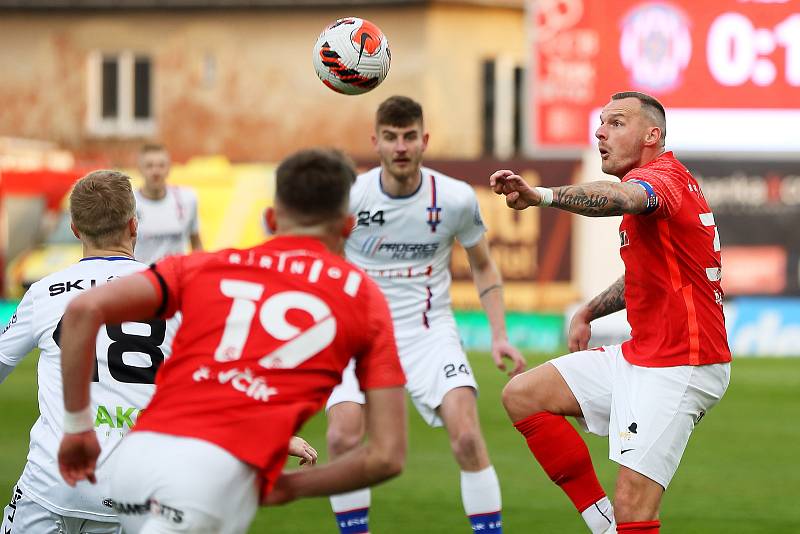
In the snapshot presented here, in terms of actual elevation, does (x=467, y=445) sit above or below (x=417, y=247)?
below

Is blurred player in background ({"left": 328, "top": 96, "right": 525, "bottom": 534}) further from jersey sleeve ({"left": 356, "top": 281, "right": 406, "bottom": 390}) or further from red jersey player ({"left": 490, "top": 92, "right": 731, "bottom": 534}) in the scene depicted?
jersey sleeve ({"left": 356, "top": 281, "right": 406, "bottom": 390})

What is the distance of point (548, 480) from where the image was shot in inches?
383

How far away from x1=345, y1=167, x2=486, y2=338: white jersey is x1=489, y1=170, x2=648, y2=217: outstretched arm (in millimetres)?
2152

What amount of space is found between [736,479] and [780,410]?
3814mm

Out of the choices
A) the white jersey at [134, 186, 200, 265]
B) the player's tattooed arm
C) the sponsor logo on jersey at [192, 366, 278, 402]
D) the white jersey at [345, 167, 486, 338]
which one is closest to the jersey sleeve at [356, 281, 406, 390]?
the sponsor logo on jersey at [192, 366, 278, 402]

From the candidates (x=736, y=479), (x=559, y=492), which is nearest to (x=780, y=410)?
(x=736, y=479)

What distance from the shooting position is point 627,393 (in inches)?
239

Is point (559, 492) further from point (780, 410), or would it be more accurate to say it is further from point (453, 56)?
point (453, 56)

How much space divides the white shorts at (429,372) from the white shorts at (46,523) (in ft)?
7.52

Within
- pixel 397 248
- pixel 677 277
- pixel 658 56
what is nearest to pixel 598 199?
pixel 677 277

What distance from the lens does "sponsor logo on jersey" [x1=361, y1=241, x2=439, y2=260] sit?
7617 millimetres

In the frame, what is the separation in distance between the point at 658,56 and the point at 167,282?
16.4 m

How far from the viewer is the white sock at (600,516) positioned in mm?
6543

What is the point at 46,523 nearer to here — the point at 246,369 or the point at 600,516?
the point at 246,369
